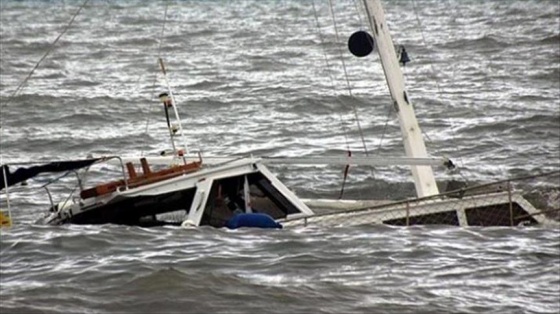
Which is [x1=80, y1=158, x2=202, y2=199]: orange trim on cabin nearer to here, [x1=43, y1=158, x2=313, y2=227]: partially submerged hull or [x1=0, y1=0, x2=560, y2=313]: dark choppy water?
[x1=43, y1=158, x2=313, y2=227]: partially submerged hull

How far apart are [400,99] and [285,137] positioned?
10806mm

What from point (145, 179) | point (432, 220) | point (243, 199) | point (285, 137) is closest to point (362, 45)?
point (243, 199)

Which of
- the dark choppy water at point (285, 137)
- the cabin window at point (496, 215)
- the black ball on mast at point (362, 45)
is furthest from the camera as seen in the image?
the black ball on mast at point (362, 45)

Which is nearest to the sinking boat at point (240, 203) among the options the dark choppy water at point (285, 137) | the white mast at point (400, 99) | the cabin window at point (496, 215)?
the cabin window at point (496, 215)

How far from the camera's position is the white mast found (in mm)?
22719

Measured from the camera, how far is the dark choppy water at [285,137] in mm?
16797

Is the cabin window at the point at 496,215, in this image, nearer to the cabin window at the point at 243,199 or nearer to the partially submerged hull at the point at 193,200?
A: the partially submerged hull at the point at 193,200

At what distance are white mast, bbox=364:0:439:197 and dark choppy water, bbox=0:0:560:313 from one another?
262cm

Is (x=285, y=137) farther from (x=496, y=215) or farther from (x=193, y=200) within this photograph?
(x=496, y=215)

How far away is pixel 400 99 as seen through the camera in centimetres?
2320

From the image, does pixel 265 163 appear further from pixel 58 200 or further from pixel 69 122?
pixel 69 122

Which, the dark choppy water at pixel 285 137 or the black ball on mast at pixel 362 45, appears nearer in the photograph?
the dark choppy water at pixel 285 137

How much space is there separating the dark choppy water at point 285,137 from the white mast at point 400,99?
2620 mm

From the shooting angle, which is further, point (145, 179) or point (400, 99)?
point (400, 99)
